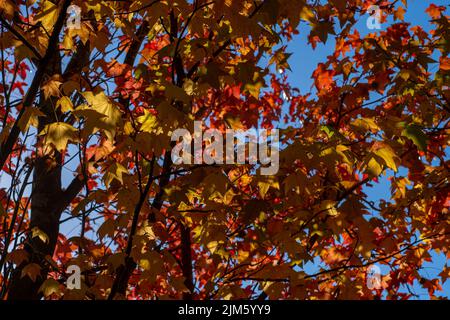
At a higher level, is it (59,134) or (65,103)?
(65,103)

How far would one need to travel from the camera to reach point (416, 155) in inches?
199

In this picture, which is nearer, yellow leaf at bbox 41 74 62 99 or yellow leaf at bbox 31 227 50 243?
yellow leaf at bbox 41 74 62 99

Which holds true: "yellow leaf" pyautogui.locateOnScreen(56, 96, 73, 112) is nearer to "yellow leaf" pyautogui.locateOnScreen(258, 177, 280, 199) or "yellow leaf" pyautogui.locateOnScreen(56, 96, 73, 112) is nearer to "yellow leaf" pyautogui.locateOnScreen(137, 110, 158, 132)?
"yellow leaf" pyautogui.locateOnScreen(137, 110, 158, 132)

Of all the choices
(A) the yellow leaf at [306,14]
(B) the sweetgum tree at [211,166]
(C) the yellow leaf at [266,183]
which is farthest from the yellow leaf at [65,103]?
(A) the yellow leaf at [306,14]

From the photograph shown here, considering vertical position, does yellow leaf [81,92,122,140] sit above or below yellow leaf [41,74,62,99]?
below

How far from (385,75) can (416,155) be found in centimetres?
122

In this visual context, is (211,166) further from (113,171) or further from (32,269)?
(32,269)

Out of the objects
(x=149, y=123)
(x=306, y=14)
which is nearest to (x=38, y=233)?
(x=149, y=123)

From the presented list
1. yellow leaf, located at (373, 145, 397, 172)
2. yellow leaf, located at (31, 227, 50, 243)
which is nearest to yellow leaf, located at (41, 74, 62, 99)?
yellow leaf, located at (31, 227, 50, 243)

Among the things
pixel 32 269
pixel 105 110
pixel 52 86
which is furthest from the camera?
pixel 32 269

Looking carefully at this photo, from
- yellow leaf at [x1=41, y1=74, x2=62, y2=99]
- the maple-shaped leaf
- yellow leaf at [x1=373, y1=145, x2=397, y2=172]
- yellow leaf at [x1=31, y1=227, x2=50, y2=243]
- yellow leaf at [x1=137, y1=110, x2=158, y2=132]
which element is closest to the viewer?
yellow leaf at [x1=373, y1=145, x2=397, y2=172]

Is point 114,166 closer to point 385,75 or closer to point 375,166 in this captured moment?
point 375,166
